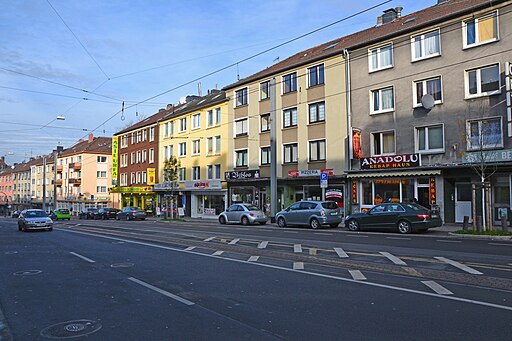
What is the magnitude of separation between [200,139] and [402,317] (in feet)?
126

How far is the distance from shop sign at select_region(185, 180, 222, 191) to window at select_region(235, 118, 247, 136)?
502cm

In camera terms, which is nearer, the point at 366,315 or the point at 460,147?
the point at 366,315

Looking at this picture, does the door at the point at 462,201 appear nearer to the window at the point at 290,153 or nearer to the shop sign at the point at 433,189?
the shop sign at the point at 433,189

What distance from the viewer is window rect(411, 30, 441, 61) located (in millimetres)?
24453

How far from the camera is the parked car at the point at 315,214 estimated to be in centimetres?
2348

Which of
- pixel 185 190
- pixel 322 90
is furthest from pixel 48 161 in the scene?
pixel 322 90

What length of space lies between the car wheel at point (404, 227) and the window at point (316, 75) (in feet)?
44.8

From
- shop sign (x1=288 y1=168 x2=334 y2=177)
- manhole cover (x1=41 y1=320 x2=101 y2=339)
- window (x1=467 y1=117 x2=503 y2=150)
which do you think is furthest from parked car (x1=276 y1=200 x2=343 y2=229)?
manhole cover (x1=41 y1=320 x2=101 y2=339)

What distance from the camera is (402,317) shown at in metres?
5.90

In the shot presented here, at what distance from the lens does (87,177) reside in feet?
249

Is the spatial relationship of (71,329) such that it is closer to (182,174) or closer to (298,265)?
(298,265)

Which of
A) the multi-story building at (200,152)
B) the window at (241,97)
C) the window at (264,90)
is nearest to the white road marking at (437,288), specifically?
the window at (264,90)

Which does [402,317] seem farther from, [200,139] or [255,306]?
[200,139]

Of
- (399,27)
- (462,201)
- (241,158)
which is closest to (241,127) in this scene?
(241,158)
